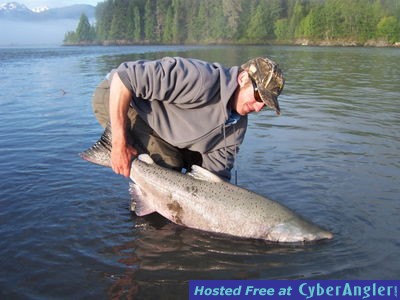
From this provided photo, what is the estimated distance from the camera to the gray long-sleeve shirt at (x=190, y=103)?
442 cm

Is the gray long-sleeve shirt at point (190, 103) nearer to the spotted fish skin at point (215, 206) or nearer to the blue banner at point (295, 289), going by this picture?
Answer: the spotted fish skin at point (215, 206)

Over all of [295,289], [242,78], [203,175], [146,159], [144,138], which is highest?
[242,78]

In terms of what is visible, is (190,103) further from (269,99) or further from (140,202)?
(140,202)

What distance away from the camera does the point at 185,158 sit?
5.69 m

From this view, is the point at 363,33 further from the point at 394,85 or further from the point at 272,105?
the point at 272,105

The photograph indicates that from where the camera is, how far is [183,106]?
477 cm

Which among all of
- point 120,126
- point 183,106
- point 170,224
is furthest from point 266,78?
A: point 170,224

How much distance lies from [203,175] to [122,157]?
957 mm

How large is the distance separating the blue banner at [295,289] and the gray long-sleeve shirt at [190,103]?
1.57 metres

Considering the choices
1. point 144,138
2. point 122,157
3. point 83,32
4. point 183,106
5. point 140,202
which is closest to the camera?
point 183,106

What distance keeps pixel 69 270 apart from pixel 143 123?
1.96m

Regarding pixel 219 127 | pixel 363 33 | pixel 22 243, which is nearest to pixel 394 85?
pixel 219 127

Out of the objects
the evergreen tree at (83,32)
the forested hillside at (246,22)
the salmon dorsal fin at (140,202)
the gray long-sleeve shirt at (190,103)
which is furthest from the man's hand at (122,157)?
the evergreen tree at (83,32)

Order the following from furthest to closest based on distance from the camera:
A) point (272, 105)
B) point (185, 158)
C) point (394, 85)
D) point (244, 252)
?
point (394, 85)
point (185, 158)
point (244, 252)
point (272, 105)
